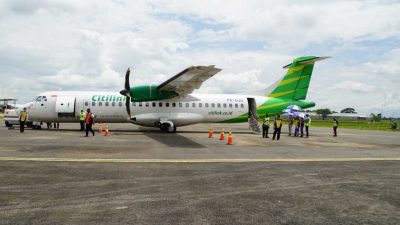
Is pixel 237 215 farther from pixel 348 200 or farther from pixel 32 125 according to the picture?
pixel 32 125

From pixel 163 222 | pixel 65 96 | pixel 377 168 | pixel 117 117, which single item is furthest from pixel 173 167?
pixel 65 96

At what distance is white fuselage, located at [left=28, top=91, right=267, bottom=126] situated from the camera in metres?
24.5

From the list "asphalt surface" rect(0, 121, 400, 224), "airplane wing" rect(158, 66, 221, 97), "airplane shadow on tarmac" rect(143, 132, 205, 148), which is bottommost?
"asphalt surface" rect(0, 121, 400, 224)

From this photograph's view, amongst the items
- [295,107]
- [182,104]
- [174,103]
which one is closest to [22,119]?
[174,103]

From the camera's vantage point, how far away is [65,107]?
24266 millimetres

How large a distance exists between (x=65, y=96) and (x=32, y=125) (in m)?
4.92

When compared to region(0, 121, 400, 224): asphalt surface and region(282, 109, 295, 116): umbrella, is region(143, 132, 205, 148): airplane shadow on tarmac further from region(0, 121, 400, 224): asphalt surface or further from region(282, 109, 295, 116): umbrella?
region(282, 109, 295, 116): umbrella

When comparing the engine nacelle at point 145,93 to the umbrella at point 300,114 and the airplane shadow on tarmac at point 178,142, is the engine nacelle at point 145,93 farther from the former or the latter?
the umbrella at point 300,114

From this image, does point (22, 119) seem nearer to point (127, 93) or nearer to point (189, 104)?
point (127, 93)

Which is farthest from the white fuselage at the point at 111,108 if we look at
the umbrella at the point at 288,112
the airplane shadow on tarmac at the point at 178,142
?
the umbrella at the point at 288,112

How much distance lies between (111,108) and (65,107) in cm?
337

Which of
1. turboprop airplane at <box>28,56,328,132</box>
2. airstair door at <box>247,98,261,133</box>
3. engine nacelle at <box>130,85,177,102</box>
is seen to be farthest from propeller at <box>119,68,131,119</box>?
airstair door at <box>247,98,261,133</box>

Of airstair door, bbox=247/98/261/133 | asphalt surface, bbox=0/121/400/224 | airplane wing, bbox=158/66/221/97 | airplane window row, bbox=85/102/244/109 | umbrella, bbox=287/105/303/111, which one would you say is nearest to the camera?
asphalt surface, bbox=0/121/400/224

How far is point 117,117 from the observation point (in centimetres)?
2486
